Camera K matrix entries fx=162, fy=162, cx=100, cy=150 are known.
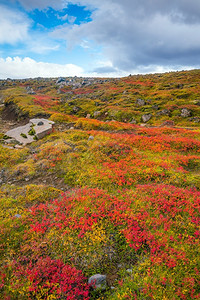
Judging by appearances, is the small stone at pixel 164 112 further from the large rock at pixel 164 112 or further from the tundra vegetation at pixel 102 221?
the tundra vegetation at pixel 102 221

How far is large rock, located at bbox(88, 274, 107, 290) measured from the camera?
739cm

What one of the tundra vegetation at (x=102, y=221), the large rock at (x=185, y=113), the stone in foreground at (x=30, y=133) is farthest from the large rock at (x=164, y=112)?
the stone in foreground at (x=30, y=133)

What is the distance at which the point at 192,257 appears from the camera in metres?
8.19

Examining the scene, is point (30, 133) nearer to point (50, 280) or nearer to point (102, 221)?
point (102, 221)

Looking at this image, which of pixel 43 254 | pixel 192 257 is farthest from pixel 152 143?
pixel 43 254

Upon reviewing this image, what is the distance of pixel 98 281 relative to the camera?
24.6 ft

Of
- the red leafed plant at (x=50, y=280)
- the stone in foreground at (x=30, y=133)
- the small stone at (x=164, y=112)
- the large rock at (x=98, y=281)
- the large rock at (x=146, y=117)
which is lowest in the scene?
the large rock at (x=98, y=281)

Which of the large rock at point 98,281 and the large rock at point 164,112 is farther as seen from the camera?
the large rock at point 164,112

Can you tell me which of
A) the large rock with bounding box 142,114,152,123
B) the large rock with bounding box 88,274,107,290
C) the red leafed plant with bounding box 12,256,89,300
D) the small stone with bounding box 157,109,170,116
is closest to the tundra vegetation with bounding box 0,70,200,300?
the red leafed plant with bounding box 12,256,89,300

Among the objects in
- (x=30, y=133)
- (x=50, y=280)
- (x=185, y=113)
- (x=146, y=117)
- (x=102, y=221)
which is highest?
(x=185, y=113)

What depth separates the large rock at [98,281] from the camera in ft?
24.3

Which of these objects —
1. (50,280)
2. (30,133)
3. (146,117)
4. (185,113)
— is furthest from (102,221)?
(185,113)

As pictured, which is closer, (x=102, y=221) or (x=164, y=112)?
(x=102, y=221)

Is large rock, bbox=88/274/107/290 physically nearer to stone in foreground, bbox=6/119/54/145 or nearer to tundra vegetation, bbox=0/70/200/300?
tundra vegetation, bbox=0/70/200/300
